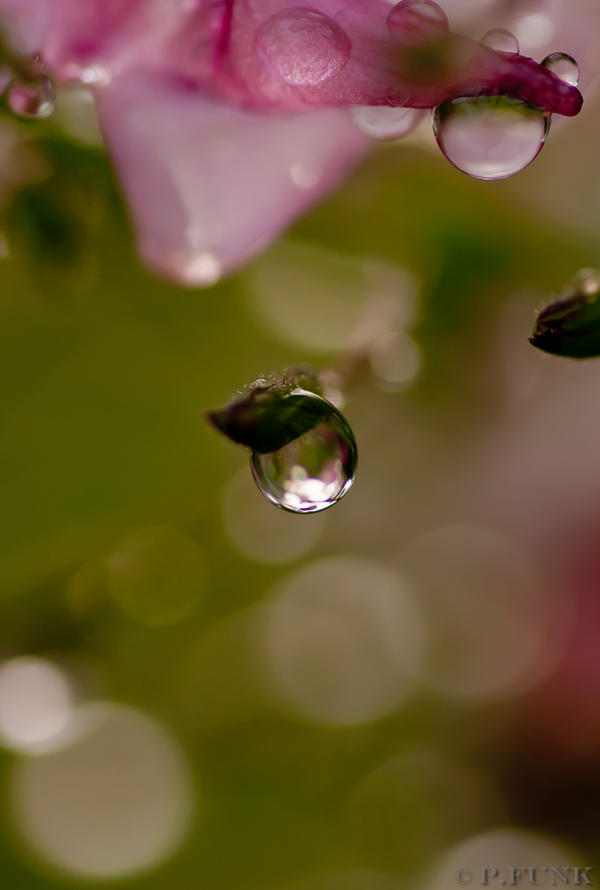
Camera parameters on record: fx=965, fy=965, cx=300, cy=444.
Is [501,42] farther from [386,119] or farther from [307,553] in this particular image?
[307,553]

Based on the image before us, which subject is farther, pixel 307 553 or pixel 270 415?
pixel 307 553

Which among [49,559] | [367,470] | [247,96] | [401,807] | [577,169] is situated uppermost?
[247,96]

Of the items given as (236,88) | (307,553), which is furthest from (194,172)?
(307,553)

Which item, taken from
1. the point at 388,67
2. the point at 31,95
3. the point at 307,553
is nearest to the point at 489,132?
the point at 388,67

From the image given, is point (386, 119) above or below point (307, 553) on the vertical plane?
above

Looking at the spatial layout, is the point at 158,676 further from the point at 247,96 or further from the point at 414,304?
the point at 247,96

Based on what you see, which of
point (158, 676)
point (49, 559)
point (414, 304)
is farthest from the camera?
point (158, 676)

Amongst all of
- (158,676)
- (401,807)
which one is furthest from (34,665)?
(401,807)
